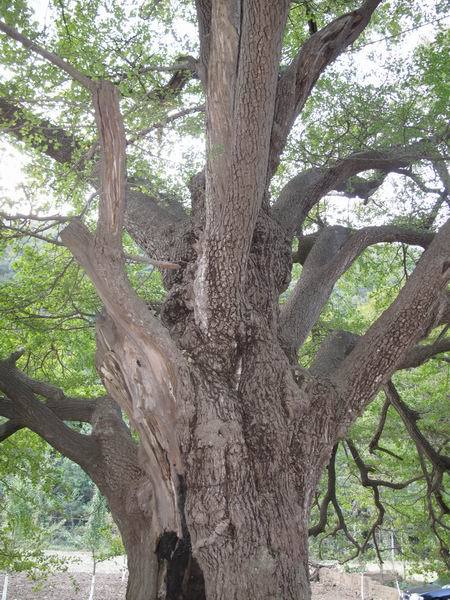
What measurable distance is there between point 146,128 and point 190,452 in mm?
3194

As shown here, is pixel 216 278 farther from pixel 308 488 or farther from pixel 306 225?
pixel 306 225

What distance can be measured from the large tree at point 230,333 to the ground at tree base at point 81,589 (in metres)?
10.1

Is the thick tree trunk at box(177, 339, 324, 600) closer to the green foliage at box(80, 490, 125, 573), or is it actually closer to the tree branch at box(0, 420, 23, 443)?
the tree branch at box(0, 420, 23, 443)

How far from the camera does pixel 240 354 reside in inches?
159

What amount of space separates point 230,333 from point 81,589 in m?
13.5

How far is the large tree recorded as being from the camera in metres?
3.31

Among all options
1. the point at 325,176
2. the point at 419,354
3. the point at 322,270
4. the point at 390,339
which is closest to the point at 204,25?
the point at 325,176

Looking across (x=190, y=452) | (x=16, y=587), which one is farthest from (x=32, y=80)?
(x=16, y=587)

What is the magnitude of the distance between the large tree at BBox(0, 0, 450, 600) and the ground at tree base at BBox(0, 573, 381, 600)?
10.1 meters

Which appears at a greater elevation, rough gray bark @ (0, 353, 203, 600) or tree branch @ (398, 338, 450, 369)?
tree branch @ (398, 338, 450, 369)

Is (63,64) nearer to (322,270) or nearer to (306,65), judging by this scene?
(306,65)

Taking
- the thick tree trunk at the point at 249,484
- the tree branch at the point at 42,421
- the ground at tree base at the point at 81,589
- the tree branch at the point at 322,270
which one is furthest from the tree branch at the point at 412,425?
the ground at tree base at the point at 81,589

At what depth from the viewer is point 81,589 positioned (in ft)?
48.1

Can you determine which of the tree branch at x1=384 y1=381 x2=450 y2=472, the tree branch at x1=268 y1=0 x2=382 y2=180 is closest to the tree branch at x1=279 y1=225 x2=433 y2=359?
the tree branch at x1=268 y1=0 x2=382 y2=180
